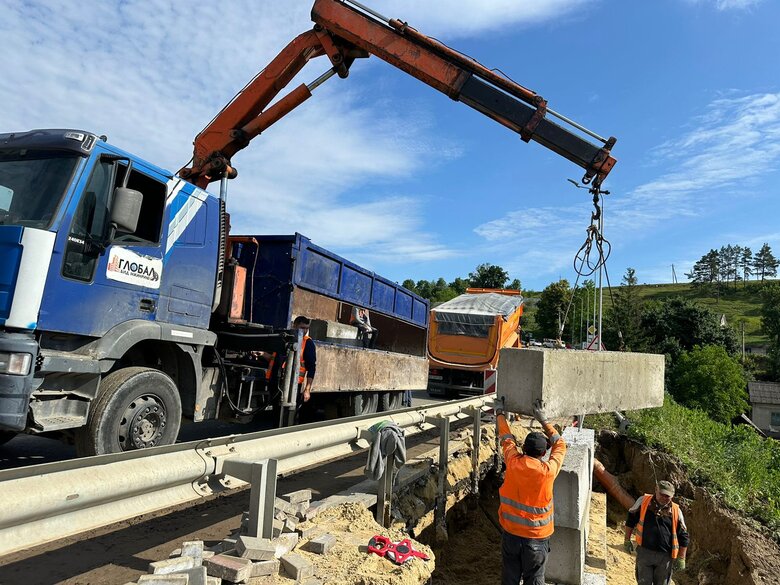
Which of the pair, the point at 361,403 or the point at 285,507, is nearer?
the point at 285,507

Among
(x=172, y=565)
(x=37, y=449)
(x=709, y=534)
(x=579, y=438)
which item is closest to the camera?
(x=172, y=565)

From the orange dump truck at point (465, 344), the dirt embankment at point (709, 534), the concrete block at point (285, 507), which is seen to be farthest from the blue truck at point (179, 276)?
the orange dump truck at point (465, 344)

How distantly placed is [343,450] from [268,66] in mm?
6133

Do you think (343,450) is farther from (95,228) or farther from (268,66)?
(268,66)

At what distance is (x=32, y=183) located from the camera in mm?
4391

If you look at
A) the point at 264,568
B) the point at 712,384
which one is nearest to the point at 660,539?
the point at 264,568

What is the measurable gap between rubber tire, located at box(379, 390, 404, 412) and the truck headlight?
6690 mm

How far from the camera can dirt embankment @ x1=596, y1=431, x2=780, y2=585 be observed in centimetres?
A: 654

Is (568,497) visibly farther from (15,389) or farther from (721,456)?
(721,456)

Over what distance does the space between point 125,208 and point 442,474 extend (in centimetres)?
415

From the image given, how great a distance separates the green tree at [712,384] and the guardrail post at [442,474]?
3776 cm

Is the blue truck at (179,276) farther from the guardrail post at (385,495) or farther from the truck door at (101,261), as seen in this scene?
the guardrail post at (385,495)

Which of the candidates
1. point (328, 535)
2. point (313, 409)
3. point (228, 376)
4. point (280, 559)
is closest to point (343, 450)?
point (328, 535)

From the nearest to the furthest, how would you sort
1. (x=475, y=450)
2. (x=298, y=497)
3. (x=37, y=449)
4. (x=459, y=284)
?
(x=298, y=497) → (x=37, y=449) → (x=475, y=450) → (x=459, y=284)
